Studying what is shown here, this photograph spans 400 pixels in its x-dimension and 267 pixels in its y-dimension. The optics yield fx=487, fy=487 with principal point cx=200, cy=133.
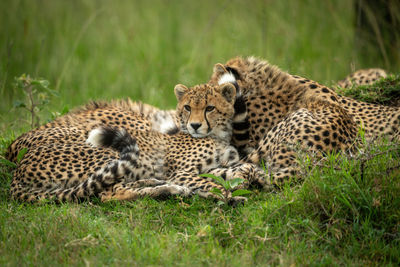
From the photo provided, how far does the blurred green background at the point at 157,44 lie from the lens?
6879mm

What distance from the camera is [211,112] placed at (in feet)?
13.7

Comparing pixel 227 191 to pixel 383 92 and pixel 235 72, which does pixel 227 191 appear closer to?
pixel 235 72

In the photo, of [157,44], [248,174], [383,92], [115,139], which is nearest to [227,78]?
[248,174]

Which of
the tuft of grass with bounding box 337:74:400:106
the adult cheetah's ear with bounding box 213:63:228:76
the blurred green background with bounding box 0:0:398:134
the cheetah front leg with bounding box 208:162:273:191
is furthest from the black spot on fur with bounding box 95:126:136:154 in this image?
the blurred green background with bounding box 0:0:398:134

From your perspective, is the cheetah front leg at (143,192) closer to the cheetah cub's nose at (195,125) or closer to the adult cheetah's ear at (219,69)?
the cheetah cub's nose at (195,125)

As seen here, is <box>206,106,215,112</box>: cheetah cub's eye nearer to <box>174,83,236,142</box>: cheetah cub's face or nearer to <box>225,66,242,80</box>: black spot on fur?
<box>174,83,236,142</box>: cheetah cub's face

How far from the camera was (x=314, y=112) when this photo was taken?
151 inches

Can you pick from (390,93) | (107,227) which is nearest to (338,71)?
(390,93)

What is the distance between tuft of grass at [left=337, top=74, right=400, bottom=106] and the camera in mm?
4688

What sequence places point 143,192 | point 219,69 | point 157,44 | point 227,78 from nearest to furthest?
1. point 143,192
2. point 227,78
3. point 219,69
4. point 157,44

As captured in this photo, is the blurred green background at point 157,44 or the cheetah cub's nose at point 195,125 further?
the blurred green background at point 157,44

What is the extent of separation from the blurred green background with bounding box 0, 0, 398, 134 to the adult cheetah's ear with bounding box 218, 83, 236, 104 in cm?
202

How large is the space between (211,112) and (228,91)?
0.80ft

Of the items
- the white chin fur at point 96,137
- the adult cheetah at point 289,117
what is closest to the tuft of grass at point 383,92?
the adult cheetah at point 289,117
